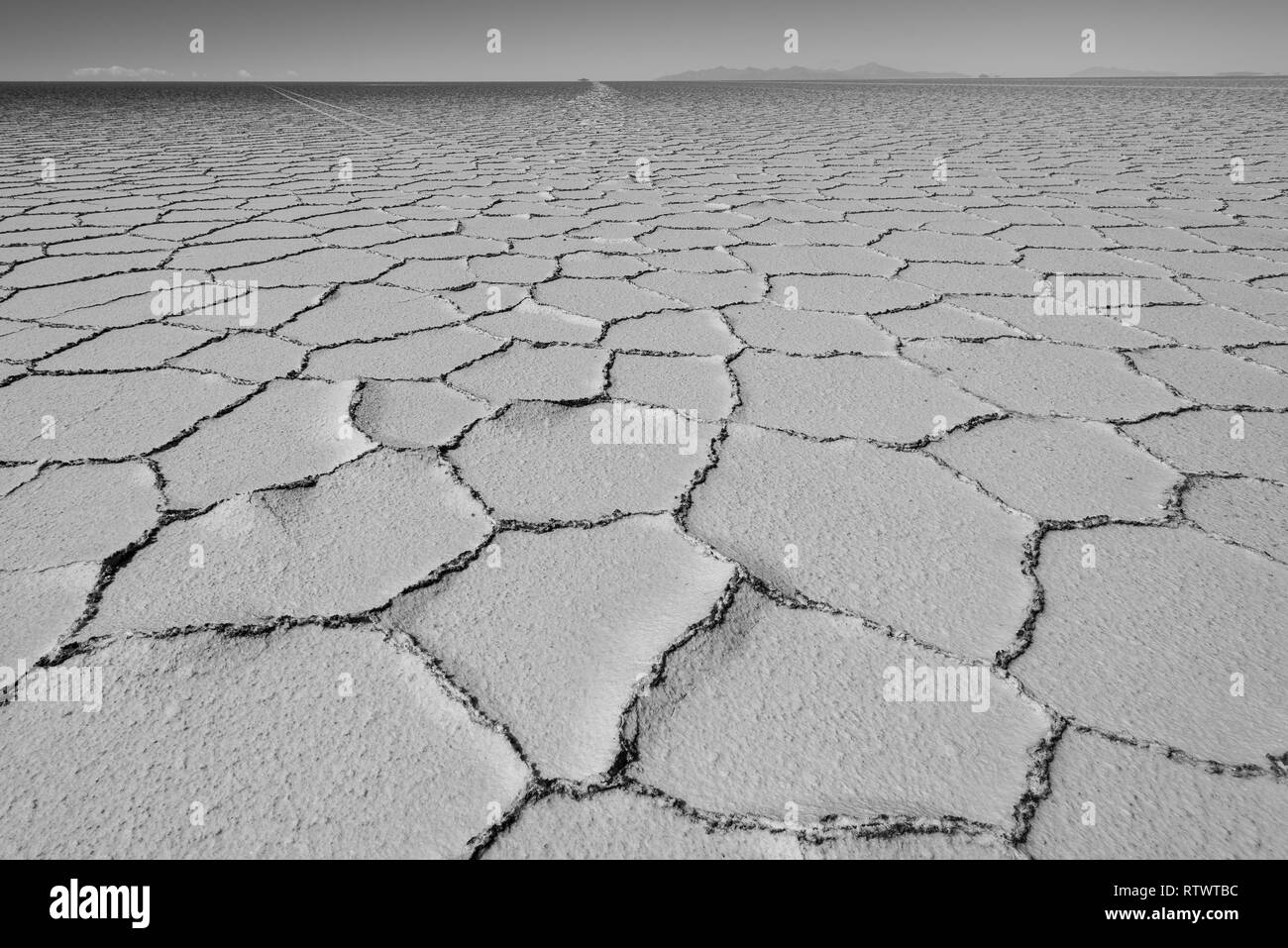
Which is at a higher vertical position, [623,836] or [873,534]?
[873,534]

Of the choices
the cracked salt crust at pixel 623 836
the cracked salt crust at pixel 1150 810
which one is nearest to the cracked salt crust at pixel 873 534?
the cracked salt crust at pixel 1150 810

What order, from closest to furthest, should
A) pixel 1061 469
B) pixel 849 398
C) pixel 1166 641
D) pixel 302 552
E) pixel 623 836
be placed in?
pixel 623 836
pixel 1166 641
pixel 302 552
pixel 1061 469
pixel 849 398

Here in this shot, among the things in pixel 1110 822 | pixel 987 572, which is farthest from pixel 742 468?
pixel 1110 822

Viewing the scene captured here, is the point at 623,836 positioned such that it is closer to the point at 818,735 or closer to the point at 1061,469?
the point at 818,735

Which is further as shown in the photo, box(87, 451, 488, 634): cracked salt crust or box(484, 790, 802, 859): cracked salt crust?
box(87, 451, 488, 634): cracked salt crust

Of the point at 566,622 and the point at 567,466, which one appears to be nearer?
the point at 566,622

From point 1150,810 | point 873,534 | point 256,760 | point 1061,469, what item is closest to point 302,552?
point 256,760

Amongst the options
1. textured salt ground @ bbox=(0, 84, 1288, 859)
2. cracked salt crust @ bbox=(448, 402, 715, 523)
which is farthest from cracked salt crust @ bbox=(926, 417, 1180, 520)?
cracked salt crust @ bbox=(448, 402, 715, 523)

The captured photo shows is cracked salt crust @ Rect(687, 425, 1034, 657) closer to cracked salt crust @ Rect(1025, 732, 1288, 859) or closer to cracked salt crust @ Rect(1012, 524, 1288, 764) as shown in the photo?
cracked salt crust @ Rect(1012, 524, 1288, 764)

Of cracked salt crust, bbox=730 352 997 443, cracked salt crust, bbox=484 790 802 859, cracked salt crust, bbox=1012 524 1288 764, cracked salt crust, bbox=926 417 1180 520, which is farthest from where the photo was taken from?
cracked salt crust, bbox=730 352 997 443
